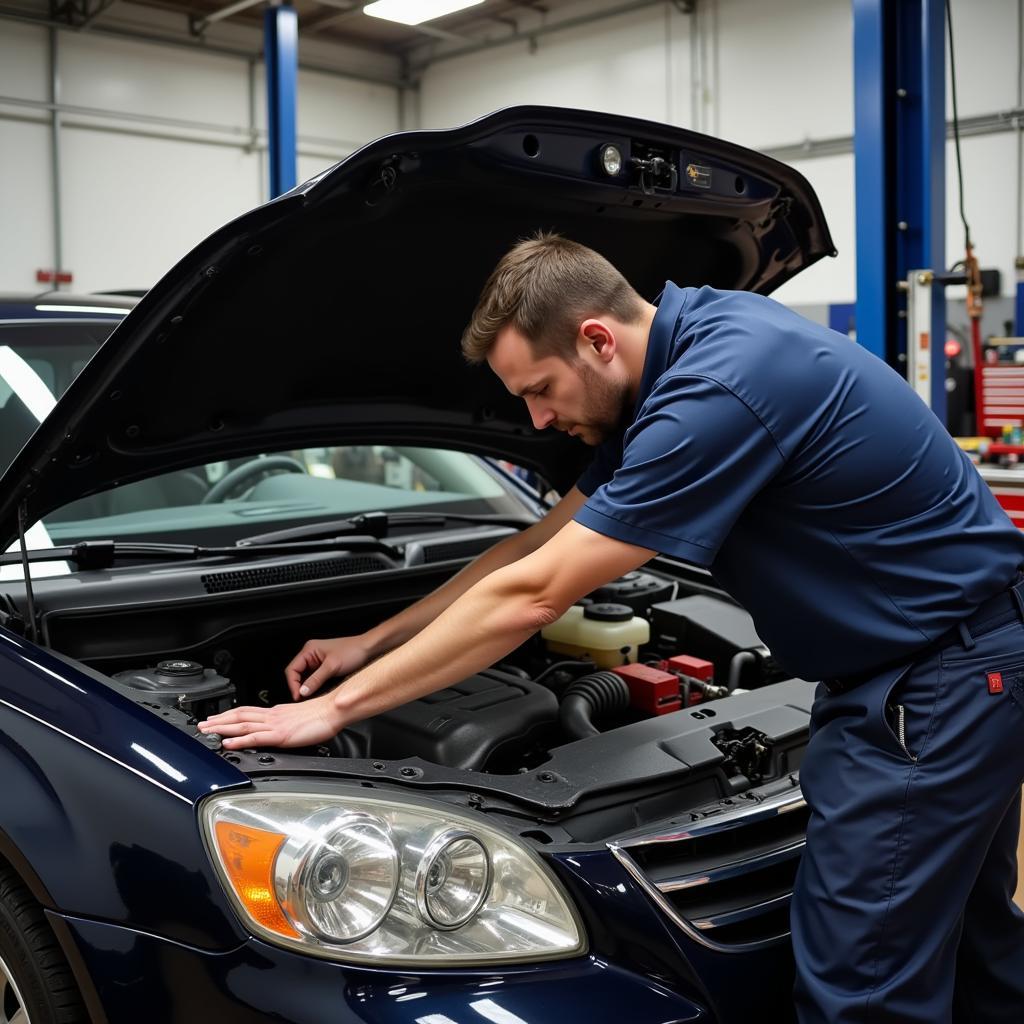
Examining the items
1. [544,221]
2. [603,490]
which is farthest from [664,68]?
[603,490]

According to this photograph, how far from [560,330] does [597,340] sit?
6 cm

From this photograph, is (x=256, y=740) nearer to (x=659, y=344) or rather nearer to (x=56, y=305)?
(x=659, y=344)

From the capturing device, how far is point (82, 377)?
1.61 meters

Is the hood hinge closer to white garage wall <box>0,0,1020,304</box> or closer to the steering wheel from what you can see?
the steering wheel

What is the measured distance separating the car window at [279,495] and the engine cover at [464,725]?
0.62 meters

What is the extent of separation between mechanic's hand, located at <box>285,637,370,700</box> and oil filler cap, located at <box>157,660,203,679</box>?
0.20m

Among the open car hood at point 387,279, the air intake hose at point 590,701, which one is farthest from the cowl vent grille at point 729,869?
the open car hood at point 387,279

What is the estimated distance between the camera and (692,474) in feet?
4.45

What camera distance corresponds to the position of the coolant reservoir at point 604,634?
2264mm

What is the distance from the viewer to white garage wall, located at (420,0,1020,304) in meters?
8.66

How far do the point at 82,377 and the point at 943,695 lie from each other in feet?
4.14

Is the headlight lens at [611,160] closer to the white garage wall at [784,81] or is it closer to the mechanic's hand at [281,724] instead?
the mechanic's hand at [281,724]

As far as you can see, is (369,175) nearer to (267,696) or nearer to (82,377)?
(82,377)

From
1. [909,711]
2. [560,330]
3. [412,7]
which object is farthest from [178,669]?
[412,7]
